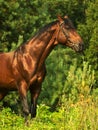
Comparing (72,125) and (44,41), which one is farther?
(44,41)

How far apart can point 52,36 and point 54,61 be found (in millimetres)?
7817

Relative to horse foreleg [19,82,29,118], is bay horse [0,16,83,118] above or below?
above

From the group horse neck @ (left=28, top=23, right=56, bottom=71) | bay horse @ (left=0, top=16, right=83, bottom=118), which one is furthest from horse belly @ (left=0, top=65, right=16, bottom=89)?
horse neck @ (left=28, top=23, right=56, bottom=71)

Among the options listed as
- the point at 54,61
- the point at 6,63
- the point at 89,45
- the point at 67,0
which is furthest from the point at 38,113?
the point at 67,0

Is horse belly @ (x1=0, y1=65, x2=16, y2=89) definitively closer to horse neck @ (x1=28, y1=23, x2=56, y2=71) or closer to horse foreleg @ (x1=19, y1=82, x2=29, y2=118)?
horse foreleg @ (x1=19, y1=82, x2=29, y2=118)

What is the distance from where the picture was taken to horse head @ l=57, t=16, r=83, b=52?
956 centimetres

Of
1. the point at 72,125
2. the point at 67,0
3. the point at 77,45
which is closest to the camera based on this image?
the point at 72,125

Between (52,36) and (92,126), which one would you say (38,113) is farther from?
(92,126)

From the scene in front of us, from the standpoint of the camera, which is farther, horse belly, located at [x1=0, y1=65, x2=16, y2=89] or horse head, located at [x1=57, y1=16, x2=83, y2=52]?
horse belly, located at [x1=0, y1=65, x2=16, y2=89]

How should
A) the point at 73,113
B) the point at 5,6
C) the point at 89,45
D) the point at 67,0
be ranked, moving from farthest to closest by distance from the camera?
the point at 67,0 < the point at 89,45 < the point at 5,6 < the point at 73,113

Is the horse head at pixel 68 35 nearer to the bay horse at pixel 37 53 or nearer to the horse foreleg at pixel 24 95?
the bay horse at pixel 37 53

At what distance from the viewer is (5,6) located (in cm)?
1738

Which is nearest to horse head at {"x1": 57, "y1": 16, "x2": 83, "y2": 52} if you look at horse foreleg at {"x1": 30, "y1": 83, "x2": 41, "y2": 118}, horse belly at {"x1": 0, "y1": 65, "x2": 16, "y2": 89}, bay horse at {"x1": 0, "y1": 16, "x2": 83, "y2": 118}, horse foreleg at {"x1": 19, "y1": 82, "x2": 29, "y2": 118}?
bay horse at {"x1": 0, "y1": 16, "x2": 83, "y2": 118}

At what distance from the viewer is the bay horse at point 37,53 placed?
9.55 m
